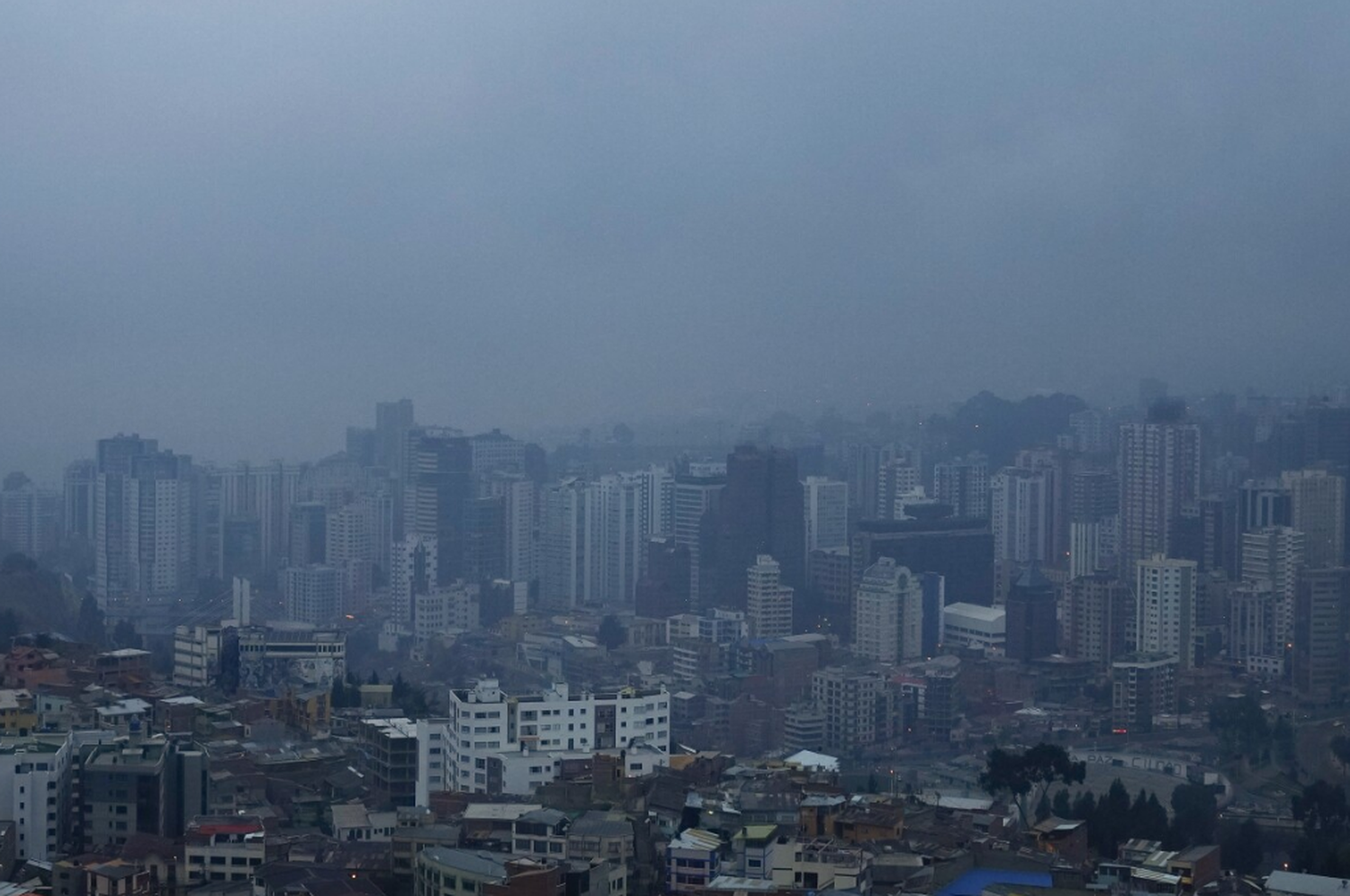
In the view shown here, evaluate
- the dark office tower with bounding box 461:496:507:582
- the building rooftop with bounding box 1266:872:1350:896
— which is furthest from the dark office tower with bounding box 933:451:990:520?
the building rooftop with bounding box 1266:872:1350:896

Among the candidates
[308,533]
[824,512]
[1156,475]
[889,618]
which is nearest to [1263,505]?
[1156,475]

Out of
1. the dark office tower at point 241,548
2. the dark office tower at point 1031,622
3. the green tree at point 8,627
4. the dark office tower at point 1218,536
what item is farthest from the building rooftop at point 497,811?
the dark office tower at point 241,548

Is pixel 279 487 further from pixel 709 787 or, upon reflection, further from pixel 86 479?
pixel 709 787

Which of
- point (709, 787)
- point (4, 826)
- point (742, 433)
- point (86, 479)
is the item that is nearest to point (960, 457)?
point (742, 433)

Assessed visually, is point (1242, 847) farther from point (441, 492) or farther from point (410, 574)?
point (441, 492)

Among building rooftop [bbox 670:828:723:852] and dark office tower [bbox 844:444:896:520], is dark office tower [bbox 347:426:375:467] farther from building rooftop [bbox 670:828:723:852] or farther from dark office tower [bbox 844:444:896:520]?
building rooftop [bbox 670:828:723:852]

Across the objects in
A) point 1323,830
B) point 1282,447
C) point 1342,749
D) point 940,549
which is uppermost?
point 1282,447
